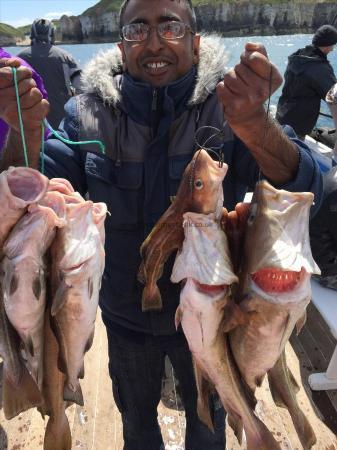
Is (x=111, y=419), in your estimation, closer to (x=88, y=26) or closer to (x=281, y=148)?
(x=281, y=148)

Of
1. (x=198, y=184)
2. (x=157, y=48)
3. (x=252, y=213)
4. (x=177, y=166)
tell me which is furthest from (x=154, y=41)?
(x=252, y=213)

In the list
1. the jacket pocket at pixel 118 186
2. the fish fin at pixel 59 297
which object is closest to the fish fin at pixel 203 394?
the fish fin at pixel 59 297

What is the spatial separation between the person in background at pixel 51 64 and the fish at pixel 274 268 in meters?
5.02

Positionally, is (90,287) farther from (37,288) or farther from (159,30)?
(159,30)

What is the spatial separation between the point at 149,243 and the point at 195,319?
0.37 meters

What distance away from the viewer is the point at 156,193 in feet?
7.32

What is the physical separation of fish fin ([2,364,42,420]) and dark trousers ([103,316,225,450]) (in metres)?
0.77

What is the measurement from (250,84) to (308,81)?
588 cm

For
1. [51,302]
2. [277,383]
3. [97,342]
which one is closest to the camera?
[51,302]

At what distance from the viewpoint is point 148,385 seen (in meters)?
2.62

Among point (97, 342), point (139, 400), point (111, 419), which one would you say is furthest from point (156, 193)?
point (97, 342)

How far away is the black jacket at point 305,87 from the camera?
6.66 metres

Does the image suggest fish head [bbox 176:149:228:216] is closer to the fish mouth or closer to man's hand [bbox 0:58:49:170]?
the fish mouth

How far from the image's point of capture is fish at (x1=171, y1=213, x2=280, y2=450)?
5.33 feet
